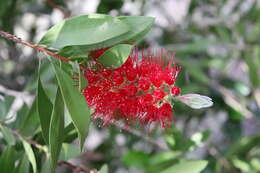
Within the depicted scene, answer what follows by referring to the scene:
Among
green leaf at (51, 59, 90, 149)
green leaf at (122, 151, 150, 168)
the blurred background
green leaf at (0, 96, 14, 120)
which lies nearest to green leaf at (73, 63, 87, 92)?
green leaf at (51, 59, 90, 149)

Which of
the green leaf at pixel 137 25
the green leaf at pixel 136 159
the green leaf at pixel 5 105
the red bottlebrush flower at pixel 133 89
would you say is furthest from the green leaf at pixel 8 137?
the green leaf at pixel 136 159

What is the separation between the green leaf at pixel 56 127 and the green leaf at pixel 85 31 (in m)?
0.11

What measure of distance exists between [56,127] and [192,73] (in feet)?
3.67

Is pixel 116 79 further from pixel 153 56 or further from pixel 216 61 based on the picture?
pixel 216 61

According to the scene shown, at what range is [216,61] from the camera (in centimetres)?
209

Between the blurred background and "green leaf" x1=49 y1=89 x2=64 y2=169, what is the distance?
0.67m

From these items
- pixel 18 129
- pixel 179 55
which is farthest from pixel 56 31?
pixel 179 55

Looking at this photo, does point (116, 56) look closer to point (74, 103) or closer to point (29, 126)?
point (74, 103)

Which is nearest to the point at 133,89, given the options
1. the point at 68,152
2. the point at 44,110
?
the point at 44,110

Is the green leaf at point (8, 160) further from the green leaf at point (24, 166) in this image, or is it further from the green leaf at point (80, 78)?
the green leaf at point (80, 78)

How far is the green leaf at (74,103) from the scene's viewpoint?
790 millimetres

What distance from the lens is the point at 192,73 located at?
1862mm

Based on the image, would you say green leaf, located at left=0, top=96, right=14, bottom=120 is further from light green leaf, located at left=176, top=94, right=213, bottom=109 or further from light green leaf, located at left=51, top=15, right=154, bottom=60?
light green leaf, located at left=176, top=94, right=213, bottom=109

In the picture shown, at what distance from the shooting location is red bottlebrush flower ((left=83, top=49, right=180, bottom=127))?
0.90 m
